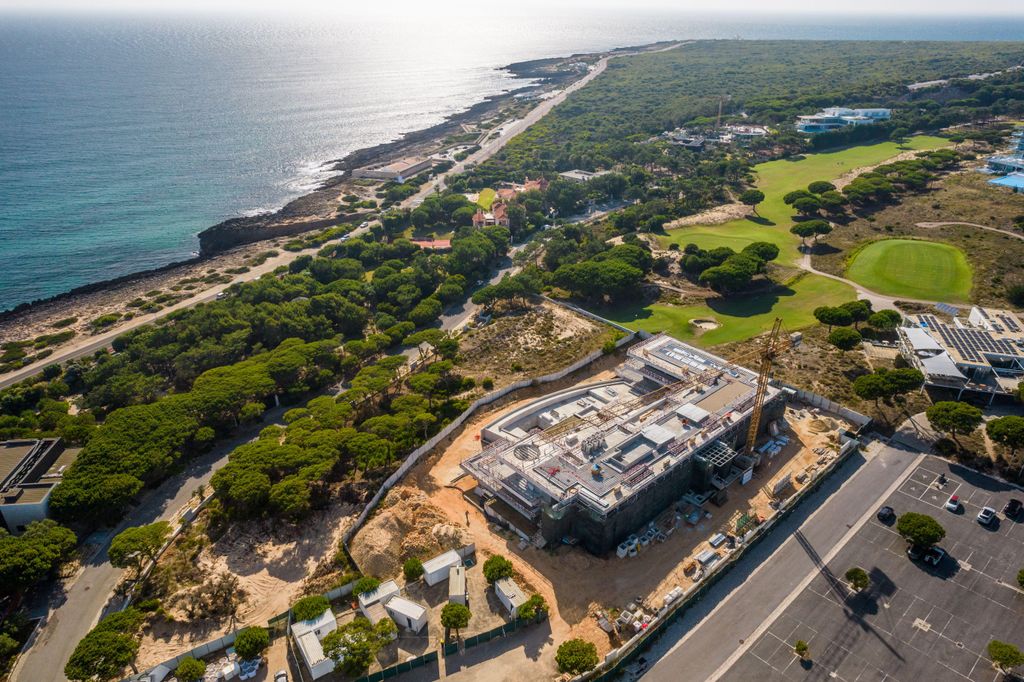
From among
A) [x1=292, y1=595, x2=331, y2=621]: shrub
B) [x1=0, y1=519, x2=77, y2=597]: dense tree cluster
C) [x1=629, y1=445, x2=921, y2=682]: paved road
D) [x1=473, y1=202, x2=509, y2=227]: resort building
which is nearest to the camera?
[x1=629, y1=445, x2=921, y2=682]: paved road

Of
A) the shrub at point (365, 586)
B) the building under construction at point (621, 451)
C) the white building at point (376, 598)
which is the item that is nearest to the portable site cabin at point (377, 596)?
the white building at point (376, 598)

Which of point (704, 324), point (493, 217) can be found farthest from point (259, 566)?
point (493, 217)

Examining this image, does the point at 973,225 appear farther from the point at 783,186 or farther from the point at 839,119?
the point at 839,119

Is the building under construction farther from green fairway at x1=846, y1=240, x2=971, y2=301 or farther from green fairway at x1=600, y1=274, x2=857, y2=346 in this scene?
green fairway at x1=846, y1=240, x2=971, y2=301

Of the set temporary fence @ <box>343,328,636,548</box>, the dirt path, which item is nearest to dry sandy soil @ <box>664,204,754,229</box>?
the dirt path

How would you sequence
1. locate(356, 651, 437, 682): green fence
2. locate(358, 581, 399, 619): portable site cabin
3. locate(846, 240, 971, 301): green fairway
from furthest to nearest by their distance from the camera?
locate(846, 240, 971, 301): green fairway < locate(358, 581, 399, 619): portable site cabin < locate(356, 651, 437, 682): green fence

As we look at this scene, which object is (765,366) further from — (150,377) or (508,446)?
(150,377)
